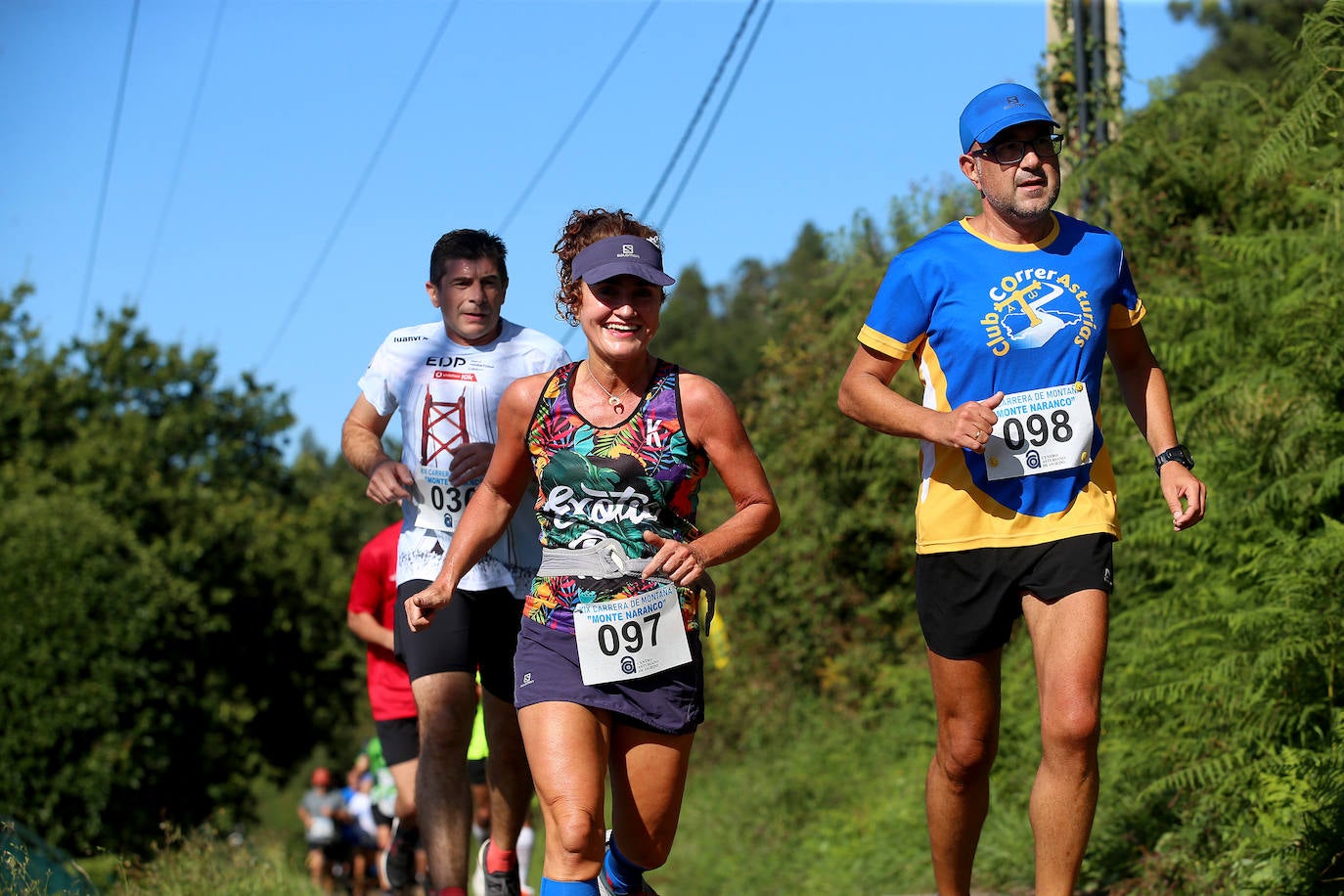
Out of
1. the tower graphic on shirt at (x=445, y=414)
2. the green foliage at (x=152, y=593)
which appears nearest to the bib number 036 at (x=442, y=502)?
the tower graphic on shirt at (x=445, y=414)

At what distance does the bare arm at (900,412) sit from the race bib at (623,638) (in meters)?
0.92

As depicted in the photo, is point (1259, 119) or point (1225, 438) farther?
point (1259, 119)

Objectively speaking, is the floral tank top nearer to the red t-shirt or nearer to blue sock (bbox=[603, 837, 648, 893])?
blue sock (bbox=[603, 837, 648, 893])

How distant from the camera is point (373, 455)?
21.0 ft

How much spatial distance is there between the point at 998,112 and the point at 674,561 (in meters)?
1.84

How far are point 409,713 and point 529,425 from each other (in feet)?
15.0

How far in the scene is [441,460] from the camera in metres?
6.34

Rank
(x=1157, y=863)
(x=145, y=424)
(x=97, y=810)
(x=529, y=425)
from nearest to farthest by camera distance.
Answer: (x=529, y=425) → (x=1157, y=863) → (x=97, y=810) → (x=145, y=424)

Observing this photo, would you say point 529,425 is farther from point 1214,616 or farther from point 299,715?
point 299,715

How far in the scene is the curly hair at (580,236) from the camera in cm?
526

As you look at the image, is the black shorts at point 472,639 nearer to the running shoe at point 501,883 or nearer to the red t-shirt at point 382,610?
the running shoe at point 501,883

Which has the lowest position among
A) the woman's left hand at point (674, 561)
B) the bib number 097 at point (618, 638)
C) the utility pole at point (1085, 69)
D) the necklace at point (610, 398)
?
the bib number 097 at point (618, 638)

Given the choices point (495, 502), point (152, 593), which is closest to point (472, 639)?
point (495, 502)

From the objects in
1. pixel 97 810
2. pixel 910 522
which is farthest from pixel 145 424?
pixel 910 522
